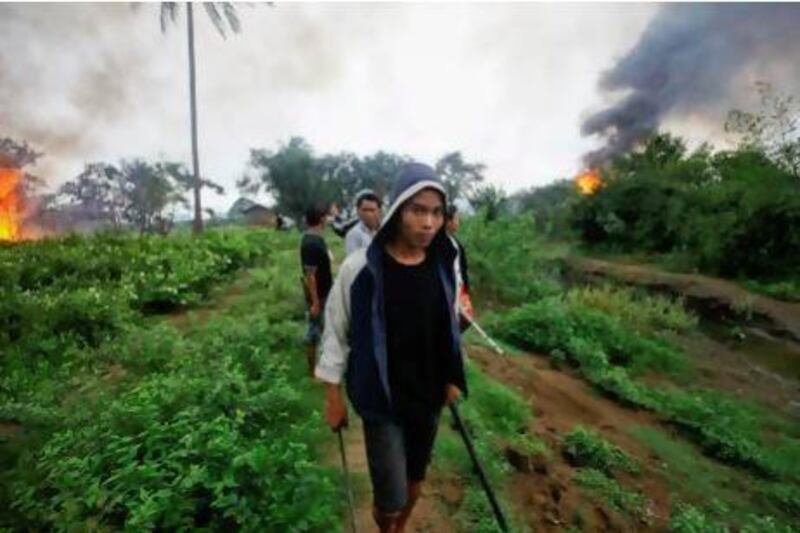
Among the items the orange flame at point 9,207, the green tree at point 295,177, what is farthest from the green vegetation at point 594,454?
the green tree at point 295,177

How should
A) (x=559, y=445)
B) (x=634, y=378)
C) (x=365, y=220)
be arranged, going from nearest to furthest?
(x=559, y=445)
(x=365, y=220)
(x=634, y=378)

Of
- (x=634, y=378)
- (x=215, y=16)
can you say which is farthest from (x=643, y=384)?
(x=215, y=16)

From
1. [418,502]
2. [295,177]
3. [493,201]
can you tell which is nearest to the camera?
[418,502]

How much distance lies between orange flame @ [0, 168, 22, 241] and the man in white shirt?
29421 mm

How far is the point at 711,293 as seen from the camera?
18.1 m

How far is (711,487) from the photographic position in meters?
5.84

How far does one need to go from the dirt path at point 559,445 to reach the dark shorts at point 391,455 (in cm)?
193

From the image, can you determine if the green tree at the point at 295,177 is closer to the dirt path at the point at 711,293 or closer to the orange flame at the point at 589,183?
the orange flame at the point at 589,183

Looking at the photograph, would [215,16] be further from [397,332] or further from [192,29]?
[397,332]

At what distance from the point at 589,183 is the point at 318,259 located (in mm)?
33249

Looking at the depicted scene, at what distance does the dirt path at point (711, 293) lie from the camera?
1476 cm

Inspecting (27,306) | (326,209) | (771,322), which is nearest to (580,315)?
(326,209)

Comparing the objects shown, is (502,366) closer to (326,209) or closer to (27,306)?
(326,209)

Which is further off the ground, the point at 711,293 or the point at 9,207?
the point at 9,207
